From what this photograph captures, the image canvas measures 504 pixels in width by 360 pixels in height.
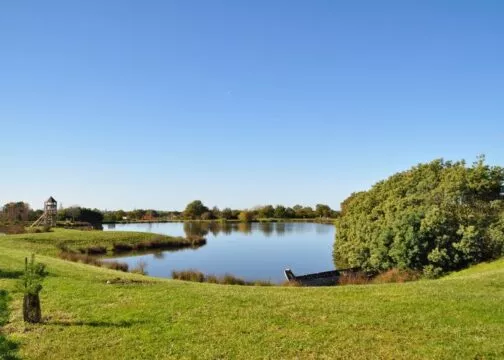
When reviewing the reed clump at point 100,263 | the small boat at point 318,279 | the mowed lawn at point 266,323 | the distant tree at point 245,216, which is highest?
the distant tree at point 245,216

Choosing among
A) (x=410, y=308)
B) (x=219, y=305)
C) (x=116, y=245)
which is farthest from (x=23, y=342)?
(x=116, y=245)

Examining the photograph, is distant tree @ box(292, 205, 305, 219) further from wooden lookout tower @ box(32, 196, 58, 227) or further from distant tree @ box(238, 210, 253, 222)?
wooden lookout tower @ box(32, 196, 58, 227)

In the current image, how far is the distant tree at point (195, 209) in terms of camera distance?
14050 centimetres

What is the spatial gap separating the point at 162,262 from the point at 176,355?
26852 mm

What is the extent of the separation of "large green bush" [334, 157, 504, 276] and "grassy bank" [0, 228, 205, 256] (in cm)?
2451

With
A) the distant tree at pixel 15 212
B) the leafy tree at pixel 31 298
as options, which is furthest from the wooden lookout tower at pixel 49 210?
the leafy tree at pixel 31 298

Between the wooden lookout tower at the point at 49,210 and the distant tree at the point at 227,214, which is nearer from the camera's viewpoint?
the wooden lookout tower at the point at 49,210

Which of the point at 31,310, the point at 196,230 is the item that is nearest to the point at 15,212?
the point at 196,230

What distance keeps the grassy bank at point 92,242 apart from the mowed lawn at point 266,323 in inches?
992

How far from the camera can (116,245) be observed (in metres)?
44.9

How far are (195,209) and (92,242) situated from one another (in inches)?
3805

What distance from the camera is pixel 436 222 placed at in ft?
74.0

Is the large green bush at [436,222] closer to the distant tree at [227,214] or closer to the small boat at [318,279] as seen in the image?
the small boat at [318,279]

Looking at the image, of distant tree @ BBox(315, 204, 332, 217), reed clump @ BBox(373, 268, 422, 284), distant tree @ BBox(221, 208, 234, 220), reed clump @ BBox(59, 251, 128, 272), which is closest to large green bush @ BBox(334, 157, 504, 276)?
reed clump @ BBox(373, 268, 422, 284)
